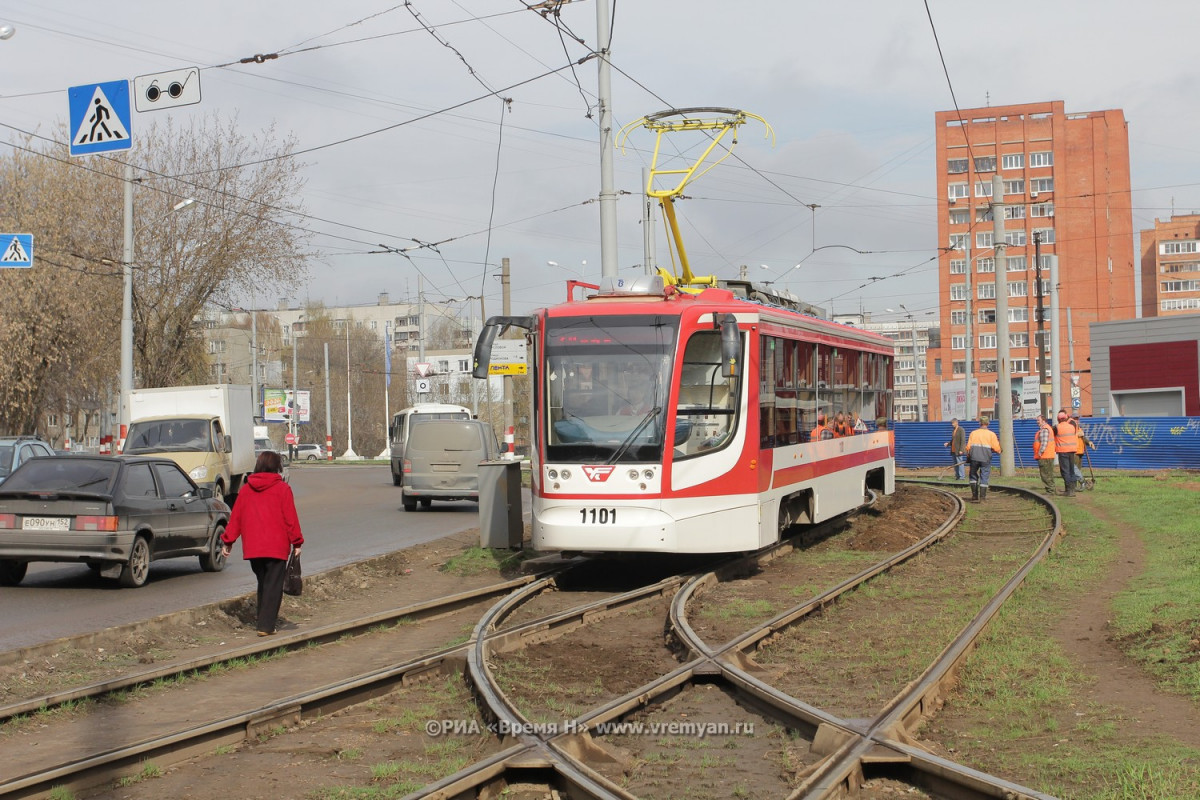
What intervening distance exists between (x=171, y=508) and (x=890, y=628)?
344 inches

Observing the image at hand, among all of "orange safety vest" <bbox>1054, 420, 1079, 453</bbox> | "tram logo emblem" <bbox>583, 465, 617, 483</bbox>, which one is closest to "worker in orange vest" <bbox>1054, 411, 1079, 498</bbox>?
"orange safety vest" <bbox>1054, 420, 1079, 453</bbox>

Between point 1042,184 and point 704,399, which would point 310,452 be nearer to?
point 1042,184

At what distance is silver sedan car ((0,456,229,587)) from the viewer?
13695 mm

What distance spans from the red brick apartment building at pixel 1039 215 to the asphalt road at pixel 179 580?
251 feet

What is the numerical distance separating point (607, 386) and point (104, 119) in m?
8.10

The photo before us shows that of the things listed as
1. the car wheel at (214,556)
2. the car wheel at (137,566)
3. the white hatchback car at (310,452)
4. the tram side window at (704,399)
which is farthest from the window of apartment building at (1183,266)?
the car wheel at (137,566)

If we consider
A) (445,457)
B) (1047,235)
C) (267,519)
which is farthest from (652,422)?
(1047,235)

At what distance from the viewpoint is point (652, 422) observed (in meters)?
13.0

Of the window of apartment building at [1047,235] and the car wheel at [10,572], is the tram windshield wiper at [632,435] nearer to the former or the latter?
the car wheel at [10,572]

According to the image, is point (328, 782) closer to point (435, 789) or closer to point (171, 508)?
point (435, 789)

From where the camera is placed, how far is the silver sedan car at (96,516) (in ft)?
44.9

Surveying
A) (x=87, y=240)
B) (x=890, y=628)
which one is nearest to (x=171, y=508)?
(x=890, y=628)

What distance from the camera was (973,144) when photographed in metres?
100

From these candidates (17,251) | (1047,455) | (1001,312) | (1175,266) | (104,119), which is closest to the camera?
(104,119)
